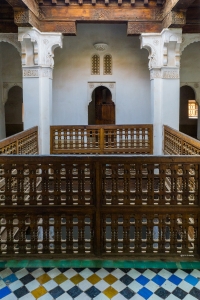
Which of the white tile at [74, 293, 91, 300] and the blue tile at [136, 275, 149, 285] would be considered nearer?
the white tile at [74, 293, 91, 300]

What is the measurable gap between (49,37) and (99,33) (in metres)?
2.21

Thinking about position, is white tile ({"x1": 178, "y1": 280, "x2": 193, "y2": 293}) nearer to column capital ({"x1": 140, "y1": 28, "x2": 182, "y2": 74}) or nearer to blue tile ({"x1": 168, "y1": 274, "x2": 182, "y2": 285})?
blue tile ({"x1": 168, "y1": 274, "x2": 182, "y2": 285})

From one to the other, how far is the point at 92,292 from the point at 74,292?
136mm

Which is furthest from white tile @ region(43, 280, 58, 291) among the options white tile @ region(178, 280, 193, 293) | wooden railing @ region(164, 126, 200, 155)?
wooden railing @ region(164, 126, 200, 155)

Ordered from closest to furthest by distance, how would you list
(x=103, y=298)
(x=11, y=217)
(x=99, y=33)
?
1. (x=103, y=298)
2. (x=11, y=217)
3. (x=99, y=33)

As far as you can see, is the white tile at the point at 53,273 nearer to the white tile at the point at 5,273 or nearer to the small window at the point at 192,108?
the white tile at the point at 5,273

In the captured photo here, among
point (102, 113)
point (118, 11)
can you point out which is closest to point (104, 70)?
point (118, 11)

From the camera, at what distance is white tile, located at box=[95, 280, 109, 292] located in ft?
7.15

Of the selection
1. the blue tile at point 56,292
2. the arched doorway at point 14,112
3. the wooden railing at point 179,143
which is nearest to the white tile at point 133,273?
the blue tile at point 56,292

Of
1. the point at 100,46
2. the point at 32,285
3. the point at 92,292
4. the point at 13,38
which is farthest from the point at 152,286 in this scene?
the point at 100,46

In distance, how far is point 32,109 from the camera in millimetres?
6172

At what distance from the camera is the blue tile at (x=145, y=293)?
2.09 m

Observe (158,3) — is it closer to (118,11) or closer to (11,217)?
(118,11)

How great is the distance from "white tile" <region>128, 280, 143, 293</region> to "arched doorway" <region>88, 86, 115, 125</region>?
10.2 metres
